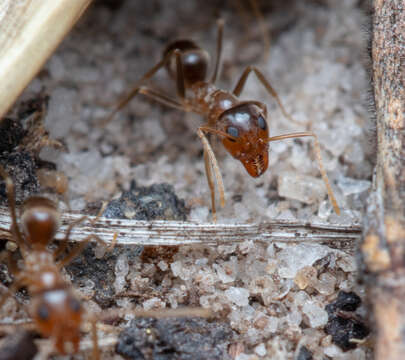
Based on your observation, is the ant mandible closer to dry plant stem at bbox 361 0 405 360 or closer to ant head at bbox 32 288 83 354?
ant head at bbox 32 288 83 354

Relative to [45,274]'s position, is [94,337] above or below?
below

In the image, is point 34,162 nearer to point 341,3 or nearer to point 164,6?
point 164,6

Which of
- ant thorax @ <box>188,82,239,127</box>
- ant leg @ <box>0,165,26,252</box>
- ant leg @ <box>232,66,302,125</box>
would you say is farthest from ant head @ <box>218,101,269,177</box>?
ant leg @ <box>0,165,26,252</box>

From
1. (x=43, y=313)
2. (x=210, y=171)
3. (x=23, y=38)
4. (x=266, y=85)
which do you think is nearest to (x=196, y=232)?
(x=210, y=171)

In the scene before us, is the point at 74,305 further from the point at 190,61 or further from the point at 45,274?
the point at 190,61

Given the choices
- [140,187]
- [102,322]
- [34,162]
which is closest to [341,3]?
[140,187]

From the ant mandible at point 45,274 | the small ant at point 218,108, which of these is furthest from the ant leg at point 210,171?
the ant mandible at point 45,274
